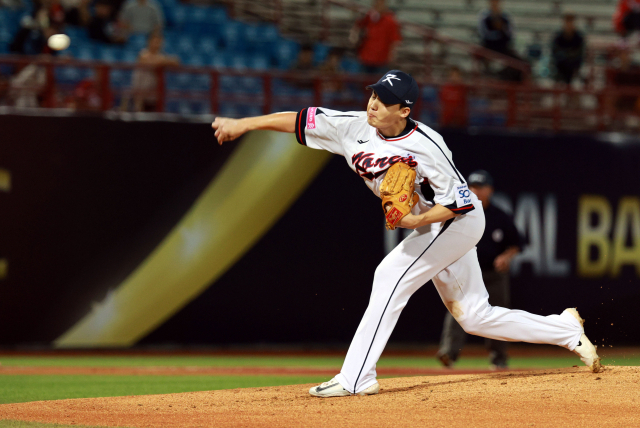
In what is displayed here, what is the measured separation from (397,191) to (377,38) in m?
8.58

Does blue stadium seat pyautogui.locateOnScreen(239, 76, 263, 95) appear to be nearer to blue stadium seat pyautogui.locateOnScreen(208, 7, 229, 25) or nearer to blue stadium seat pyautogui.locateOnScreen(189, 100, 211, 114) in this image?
blue stadium seat pyautogui.locateOnScreen(189, 100, 211, 114)

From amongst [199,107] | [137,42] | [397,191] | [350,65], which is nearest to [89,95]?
[199,107]

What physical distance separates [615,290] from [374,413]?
7.80 m

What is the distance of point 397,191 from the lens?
5.55 metres

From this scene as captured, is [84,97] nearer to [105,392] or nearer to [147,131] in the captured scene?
[147,131]

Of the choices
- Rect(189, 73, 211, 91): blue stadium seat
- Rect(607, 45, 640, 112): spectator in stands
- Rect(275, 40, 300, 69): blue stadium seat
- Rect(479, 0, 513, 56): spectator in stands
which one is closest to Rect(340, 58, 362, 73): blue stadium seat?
Rect(275, 40, 300, 69): blue stadium seat

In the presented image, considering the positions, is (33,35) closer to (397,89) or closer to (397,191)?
(397,89)

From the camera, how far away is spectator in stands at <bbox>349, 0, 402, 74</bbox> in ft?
44.7

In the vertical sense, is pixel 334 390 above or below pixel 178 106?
below

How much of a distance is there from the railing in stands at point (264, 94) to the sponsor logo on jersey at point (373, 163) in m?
5.51

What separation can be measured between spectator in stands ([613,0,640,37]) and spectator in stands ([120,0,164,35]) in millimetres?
8366

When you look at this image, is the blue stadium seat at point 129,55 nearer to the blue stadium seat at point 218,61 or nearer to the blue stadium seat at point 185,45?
the blue stadium seat at point 185,45

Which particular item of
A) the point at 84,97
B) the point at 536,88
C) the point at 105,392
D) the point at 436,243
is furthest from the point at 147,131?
the point at 436,243

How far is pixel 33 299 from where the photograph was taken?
35.8 ft
